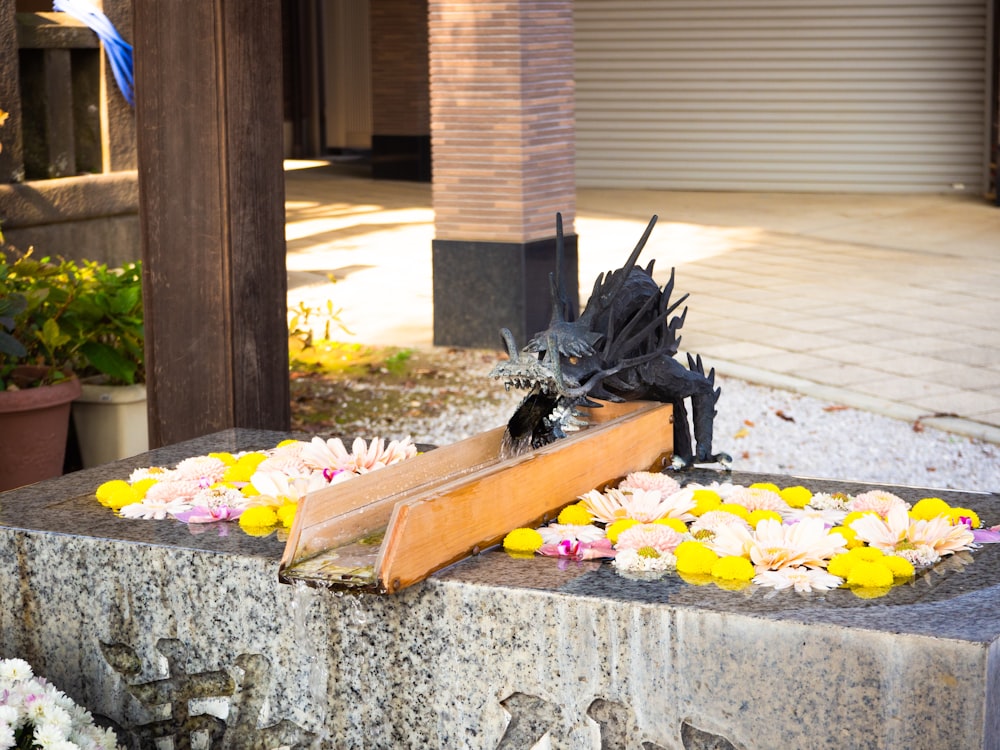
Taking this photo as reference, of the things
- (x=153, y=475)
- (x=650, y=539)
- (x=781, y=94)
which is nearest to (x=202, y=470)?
(x=153, y=475)

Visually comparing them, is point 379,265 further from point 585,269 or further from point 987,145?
point 987,145

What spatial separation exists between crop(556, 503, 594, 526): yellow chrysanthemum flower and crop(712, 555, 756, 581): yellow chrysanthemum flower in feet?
1.27

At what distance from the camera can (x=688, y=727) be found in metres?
2.30

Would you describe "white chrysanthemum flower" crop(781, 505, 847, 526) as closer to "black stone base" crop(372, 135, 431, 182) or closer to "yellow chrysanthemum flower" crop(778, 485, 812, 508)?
"yellow chrysanthemum flower" crop(778, 485, 812, 508)

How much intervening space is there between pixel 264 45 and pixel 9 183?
8.94 feet

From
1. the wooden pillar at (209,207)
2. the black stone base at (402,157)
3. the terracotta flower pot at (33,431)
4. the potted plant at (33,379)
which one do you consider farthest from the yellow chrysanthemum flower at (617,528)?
the black stone base at (402,157)

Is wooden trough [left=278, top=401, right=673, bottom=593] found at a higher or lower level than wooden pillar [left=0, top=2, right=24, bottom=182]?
lower

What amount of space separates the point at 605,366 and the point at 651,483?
1.05 ft

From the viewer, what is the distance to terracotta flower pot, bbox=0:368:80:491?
4.85m

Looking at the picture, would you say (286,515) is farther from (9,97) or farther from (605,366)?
(9,97)

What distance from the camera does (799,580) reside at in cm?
243

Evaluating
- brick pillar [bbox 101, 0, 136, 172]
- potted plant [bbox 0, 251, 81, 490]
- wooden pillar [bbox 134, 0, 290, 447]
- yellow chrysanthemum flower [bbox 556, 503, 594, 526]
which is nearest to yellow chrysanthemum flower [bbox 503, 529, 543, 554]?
yellow chrysanthemum flower [bbox 556, 503, 594, 526]

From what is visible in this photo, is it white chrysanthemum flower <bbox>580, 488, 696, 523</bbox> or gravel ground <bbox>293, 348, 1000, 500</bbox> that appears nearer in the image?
white chrysanthemum flower <bbox>580, 488, 696, 523</bbox>

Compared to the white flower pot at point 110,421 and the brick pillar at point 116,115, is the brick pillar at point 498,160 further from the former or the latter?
the white flower pot at point 110,421
